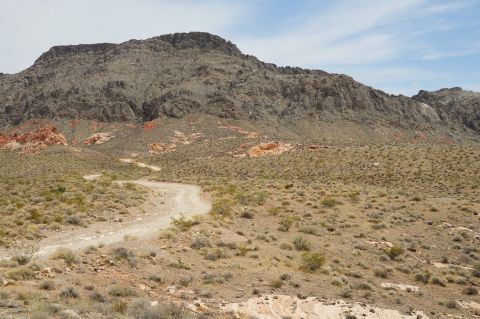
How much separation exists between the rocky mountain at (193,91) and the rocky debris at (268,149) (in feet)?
145

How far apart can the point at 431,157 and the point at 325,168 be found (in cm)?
1177

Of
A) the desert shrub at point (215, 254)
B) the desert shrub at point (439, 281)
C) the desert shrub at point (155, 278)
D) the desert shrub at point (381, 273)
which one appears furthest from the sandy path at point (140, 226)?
the desert shrub at point (439, 281)

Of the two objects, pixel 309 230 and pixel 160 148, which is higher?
pixel 160 148

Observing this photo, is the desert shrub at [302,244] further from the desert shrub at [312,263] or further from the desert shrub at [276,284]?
the desert shrub at [276,284]

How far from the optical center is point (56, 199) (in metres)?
27.5

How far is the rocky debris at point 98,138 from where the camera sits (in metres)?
107

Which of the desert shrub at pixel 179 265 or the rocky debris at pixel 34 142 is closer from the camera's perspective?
the desert shrub at pixel 179 265

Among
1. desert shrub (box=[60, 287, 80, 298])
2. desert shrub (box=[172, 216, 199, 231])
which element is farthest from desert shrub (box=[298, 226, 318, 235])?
desert shrub (box=[60, 287, 80, 298])

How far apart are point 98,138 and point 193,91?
31.5 meters

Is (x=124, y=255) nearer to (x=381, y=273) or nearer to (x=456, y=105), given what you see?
(x=381, y=273)

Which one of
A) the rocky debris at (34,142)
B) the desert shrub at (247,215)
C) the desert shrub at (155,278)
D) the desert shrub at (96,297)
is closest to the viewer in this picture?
the desert shrub at (96,297)

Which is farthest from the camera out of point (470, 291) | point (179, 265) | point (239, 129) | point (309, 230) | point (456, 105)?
point (456, 105)

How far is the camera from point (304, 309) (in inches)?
552

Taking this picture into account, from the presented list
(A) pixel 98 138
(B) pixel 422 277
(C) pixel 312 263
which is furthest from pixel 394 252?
(A) pixel 98 138
